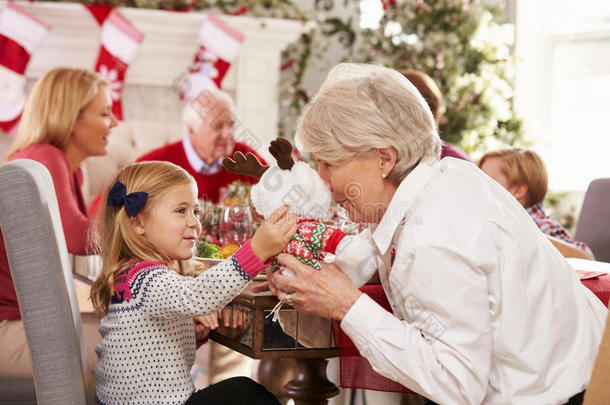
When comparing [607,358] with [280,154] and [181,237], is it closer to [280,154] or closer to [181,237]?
[280,154]

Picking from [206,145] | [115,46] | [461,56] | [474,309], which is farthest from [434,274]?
[461,56]

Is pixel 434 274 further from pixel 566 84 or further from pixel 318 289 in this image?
pixel 566 84

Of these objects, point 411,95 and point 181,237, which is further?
point 181,237

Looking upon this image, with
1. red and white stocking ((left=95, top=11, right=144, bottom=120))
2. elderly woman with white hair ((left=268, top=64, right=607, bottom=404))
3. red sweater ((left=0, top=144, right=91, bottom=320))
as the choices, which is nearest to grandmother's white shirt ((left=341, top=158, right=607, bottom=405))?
elderly woman with white hair ((left=268, top=64, right=607, bottom=404))

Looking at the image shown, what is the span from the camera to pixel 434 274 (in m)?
1.26

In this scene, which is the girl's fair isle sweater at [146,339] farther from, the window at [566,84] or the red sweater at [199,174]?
the window at [566,84]

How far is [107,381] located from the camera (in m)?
1.55

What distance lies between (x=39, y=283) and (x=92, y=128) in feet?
4.79

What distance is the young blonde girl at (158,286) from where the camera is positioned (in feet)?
4.72

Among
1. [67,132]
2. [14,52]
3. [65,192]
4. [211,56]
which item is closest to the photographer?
[65,192]

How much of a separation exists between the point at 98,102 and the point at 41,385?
5.23ft

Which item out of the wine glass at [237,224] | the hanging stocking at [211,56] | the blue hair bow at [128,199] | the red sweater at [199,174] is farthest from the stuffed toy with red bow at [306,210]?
the hanging stocking at [211,56]

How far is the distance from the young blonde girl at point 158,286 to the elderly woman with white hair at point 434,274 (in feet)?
0.38

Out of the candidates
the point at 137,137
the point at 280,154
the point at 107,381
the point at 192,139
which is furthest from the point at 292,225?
the point at 137,137
